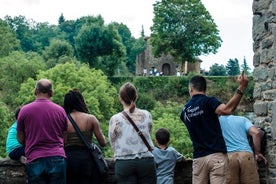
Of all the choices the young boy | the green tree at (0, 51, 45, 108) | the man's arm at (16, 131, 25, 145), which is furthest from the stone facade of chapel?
the man's arm at (16, 131, 25, 145)

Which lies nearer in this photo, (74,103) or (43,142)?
(43,142)

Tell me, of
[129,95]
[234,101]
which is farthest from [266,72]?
[129,95]

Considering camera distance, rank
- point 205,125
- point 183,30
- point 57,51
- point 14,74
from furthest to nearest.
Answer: point 57,51 < point 183,30 < point 14,74 < point 205,125

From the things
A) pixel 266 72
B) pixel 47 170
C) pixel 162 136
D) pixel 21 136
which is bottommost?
pixel 47 170

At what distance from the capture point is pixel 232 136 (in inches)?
269

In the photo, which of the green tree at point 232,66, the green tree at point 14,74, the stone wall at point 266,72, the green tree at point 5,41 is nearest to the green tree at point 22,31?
the green tree at point 5,41

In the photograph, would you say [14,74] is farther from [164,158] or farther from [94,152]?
[94,152]

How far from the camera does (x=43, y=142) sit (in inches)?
230

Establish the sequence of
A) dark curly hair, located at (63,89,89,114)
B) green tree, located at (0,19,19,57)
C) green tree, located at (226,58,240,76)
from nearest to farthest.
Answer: dark curly hair, located at (63,89,89,114) → green tree, located at (0,19,19,57) → green tree, located at (226,58,240,76)

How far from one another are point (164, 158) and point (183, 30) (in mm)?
55731

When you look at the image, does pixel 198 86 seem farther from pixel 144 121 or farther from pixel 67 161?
pixel 67 161

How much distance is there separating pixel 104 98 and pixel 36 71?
367 inches

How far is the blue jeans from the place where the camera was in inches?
230

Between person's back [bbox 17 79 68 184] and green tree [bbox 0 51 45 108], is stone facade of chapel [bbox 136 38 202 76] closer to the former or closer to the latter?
green tree [bbox 0 51 45 108]
